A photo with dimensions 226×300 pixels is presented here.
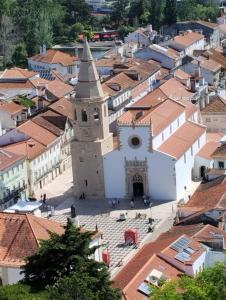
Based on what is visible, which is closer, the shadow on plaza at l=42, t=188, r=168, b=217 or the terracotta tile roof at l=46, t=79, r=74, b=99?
the shadow on plaza at l=42, t=188, r=168, b=217

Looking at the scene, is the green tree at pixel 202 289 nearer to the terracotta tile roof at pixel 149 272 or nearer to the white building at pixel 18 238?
the terracotta tile roof at pixel 149 272

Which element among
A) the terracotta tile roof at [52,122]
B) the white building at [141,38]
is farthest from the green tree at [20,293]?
the white building at [141,38]

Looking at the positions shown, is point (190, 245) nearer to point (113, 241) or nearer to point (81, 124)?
point (113, 241)

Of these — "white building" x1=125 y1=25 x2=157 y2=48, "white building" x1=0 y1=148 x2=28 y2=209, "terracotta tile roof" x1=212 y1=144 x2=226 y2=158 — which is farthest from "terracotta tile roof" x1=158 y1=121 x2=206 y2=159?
"white building" x1=125 y1=25 x2=157 y2=48

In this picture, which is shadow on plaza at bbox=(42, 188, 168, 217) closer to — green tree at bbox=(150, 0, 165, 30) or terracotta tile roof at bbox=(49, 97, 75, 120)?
terracotta tile roof at bbox=(49, 97, 75, 120)

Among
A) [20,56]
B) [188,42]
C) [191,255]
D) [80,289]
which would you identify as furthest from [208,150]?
[20,56]

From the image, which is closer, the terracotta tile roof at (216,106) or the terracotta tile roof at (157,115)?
the terracotta tile roof at (157,115)

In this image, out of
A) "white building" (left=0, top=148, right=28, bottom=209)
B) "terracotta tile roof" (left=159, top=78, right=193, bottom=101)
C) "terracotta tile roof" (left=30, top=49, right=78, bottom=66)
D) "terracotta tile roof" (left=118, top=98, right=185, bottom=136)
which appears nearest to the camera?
"white building" (left=0, top=148, right=28, bottom=209)
